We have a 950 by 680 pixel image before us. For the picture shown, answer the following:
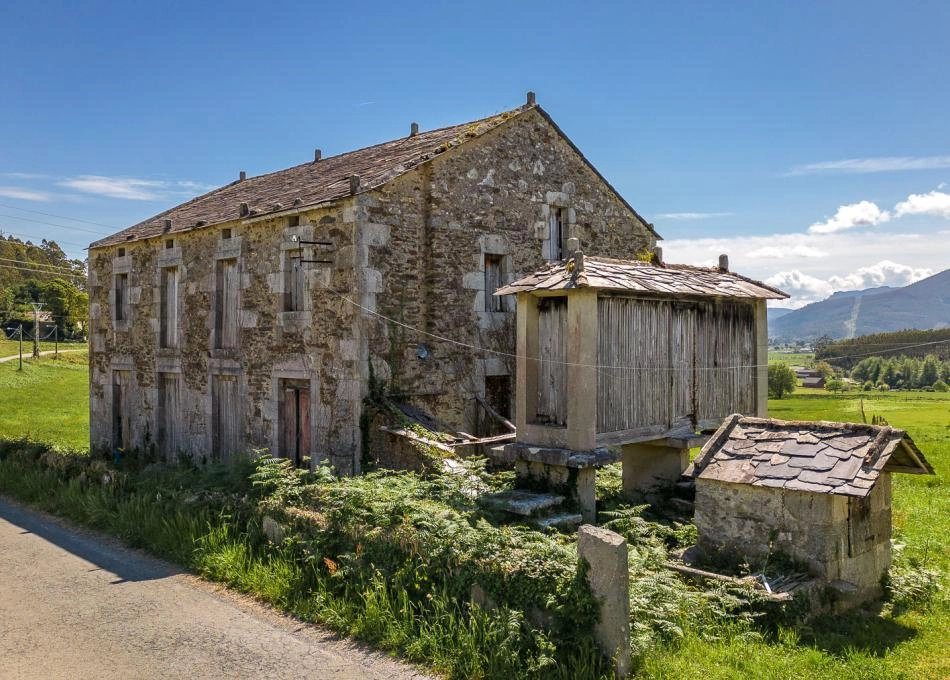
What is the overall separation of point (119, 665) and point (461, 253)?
9.10 meters

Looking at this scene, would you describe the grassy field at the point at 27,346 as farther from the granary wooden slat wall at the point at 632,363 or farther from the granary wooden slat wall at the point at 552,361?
the granary wooden slat wall at the point at 632,363

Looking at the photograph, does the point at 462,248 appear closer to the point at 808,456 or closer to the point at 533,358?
the point at 533,358

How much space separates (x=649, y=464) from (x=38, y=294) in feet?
188

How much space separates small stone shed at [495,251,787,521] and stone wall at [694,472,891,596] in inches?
68.6

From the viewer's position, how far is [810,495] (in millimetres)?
7645

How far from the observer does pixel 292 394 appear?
45.8ft

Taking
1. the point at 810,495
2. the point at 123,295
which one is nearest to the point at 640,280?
the point at 810,495

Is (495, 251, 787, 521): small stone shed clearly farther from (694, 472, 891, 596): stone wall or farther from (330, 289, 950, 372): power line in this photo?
(694, 472, 891, 596): stone wall

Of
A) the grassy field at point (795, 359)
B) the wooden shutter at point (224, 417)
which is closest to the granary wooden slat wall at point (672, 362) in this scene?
the wooden shutter at point (224, 417)

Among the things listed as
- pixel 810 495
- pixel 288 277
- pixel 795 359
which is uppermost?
pixel 288 277

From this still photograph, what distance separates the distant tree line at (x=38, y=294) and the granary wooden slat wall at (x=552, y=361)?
145 feet

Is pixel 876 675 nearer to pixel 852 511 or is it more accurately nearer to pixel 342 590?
pixel 852 511

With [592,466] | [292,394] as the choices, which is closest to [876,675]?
[592,466]

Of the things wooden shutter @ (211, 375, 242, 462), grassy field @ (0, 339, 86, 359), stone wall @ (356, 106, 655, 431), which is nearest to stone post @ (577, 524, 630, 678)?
stone wall @ (356, 106, 655, 431)
